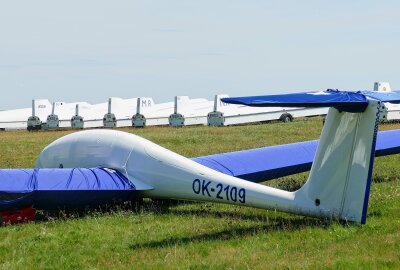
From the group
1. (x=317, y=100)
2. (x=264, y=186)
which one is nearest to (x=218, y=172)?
(x=264, y=186)

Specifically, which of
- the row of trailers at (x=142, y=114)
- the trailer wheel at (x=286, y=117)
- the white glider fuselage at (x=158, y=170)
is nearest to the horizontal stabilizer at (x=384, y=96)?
the white glider fuselage at (x=158, y=170)

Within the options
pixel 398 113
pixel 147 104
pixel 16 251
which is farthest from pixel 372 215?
pixel 147 104

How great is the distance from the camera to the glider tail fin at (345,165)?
895 centimetres

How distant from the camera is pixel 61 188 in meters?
11.5

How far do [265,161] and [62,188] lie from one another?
466 cm

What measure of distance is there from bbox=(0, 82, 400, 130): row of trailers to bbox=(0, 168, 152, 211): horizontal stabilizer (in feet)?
117

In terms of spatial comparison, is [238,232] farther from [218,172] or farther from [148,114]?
[148,114]

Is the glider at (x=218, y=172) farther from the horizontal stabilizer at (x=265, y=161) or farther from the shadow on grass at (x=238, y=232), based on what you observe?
the shadow on grass at (x=238, y=232)

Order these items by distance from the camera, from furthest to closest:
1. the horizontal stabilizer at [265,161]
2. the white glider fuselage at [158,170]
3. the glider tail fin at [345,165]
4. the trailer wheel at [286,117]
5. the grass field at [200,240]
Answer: the trailer wheel at [286,117] < the horizontal stabilizer at [265,161] < the white glider fuselage at [158,170] < the glider tail fin at [345,165] < the grass field at [200,240]

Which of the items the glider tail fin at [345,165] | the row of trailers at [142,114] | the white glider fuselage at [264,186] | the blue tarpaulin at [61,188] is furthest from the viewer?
the row of trailers at [142,114]

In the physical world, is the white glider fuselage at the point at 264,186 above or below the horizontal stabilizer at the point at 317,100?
below

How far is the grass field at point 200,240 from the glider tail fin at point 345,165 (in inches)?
11.5

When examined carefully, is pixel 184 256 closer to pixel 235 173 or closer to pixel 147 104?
pixel 235 173

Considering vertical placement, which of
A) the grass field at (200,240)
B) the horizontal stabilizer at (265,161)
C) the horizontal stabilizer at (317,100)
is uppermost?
the horizontal stabilizer at (317,100)
